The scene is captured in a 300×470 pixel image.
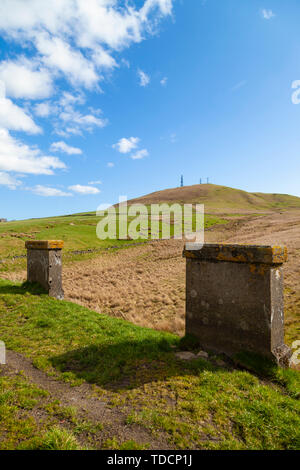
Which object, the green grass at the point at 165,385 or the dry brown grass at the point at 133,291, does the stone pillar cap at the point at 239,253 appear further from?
the dry brown grass at the point at 133,291

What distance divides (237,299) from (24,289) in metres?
9.40

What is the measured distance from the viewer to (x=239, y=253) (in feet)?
18.3

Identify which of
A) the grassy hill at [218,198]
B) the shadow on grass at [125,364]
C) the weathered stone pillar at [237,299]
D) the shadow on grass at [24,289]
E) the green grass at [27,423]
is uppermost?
the grassy hill at [218,198]

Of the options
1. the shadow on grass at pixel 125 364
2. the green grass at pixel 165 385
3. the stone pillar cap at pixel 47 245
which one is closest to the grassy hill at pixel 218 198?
the stone pillar cap at pixel 47 245

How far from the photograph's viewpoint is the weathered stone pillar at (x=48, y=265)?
10766 millimetres

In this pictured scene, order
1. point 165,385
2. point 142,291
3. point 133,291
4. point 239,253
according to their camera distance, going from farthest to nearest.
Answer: point 133,291 → point 142,291 → point 239,253 → point 165,385

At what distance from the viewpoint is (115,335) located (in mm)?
7082

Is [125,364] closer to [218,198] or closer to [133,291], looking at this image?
[133,291]

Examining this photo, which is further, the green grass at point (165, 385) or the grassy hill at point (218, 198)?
the grassy hill at point (218, 198)

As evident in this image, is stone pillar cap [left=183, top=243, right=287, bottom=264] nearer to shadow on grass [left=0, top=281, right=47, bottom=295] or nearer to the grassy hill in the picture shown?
shadow on grass [left=0, top=281, right=47, bottom=295]

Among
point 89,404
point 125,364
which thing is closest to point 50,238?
point 125,364

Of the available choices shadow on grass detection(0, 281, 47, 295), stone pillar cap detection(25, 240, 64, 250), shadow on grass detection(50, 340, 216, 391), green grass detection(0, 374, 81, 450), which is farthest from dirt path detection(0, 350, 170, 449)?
stone pillar cap detection(25, 240, 64, 250)

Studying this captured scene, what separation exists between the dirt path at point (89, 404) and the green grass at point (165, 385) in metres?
0.11
